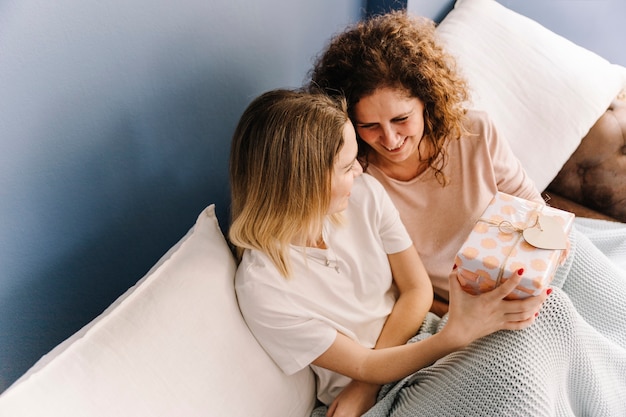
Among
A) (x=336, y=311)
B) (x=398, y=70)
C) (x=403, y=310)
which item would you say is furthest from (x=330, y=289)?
(x=398, y=70)

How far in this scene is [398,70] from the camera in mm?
1081

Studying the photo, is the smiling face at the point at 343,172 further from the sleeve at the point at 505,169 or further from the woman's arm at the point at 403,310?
the sleeve at the point at 505,169

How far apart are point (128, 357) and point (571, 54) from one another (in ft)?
4.63

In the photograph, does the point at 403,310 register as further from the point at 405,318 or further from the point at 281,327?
the point at 281,327

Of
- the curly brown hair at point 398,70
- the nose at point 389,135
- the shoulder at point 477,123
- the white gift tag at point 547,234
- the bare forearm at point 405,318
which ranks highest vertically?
the curly brown hair at point 398,70

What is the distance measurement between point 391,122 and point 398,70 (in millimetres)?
99

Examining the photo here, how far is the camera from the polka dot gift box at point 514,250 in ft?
2.64

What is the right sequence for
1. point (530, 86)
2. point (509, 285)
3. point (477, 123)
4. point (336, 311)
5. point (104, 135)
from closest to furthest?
point (509, 285) < point (104, 135) < point (336, 311) < point (477, 123) < point (530, 86)

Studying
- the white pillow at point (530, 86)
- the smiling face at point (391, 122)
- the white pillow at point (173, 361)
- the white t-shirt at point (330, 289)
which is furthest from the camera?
the white pillow at point (530, 86)

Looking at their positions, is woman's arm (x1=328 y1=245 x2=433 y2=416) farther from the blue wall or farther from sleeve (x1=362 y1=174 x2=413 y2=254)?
the blue wall

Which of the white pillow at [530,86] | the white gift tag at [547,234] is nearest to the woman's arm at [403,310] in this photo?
the white gift tag at [547,234]

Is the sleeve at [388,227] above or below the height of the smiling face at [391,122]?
below

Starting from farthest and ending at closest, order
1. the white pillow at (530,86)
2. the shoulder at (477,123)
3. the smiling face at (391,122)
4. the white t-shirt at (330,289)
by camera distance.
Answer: the white pillow at (530,86) < the shoulder at (477,123) < the smiling face at (391,122) < the white t-shirt at (330,289)

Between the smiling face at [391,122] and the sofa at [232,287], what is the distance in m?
0.35
